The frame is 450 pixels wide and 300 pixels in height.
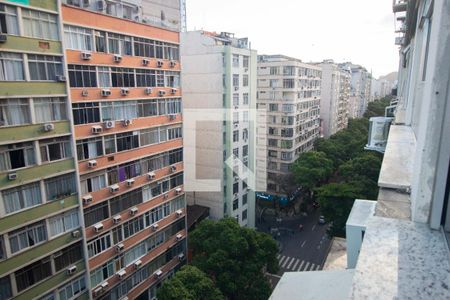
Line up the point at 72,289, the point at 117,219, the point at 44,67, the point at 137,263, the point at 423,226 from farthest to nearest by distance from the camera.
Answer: the point at 137,263 → the point at 117,219 → the point at 72,289 → the point at 44,67 → the point at 423,226

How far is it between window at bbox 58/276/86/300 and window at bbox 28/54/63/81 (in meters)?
7.80

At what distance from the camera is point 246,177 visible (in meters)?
27.2

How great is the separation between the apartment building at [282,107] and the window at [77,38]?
74.0 ft

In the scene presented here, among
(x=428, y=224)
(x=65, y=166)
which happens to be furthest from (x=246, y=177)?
(x=428, y=224)

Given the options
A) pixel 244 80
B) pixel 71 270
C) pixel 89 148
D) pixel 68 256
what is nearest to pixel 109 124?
pixel 89 148

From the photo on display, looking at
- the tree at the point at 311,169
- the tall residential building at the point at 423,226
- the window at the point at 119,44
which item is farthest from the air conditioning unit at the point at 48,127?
the tree at the point at 311,169

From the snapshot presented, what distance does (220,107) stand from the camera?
24219 millimetres

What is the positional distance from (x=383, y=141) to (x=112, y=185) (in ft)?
35.6

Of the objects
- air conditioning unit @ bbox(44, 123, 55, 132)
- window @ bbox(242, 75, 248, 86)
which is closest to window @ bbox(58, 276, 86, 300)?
air conditioning unit @ bbox(44, 123, 55, 132)

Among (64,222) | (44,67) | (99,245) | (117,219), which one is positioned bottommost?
(99,245)

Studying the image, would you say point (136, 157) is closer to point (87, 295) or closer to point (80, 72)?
point (80, 72)

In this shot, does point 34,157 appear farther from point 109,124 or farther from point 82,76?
point 82,76

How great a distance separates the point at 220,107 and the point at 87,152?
491 inches

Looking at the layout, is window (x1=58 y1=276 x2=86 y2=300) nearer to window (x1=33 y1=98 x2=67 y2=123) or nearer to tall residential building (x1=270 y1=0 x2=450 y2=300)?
window (x1=33 y1=98 x2=67 y2=123)
